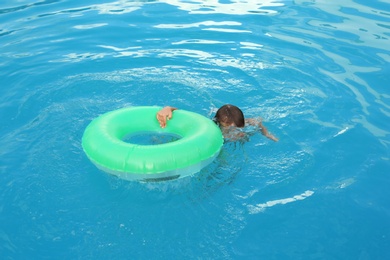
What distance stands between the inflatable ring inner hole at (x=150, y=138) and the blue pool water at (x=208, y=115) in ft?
1.87

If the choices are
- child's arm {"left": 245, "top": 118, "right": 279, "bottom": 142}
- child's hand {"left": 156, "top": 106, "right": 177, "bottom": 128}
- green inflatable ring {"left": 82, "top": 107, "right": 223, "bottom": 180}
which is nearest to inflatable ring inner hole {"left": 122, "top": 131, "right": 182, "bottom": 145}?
green inflatable ring {"left": 82, "top": 107, "right": 223, "bottom": 180}

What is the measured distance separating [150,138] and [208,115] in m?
0.92

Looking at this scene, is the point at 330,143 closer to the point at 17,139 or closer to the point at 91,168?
the point at 91,168

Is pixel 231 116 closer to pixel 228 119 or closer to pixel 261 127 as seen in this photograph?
pixel 228 119

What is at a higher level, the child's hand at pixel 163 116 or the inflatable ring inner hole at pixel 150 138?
the child's hand at pixel 163 116

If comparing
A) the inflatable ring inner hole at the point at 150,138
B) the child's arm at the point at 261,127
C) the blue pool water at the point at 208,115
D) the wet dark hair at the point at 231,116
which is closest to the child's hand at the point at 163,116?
the inflatable ring inner hole at the point at 150,138

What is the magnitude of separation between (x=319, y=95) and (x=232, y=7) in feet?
14.0

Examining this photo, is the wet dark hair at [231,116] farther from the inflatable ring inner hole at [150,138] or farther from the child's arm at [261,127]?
the inflatable ring inner hole at [150,138]

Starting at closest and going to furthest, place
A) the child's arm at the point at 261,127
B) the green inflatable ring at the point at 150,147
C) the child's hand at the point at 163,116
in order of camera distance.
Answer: the green inflatable ring at the point at 150,147 → the child's hand at the point at 163,116 → the child's arm at the point at 261,127

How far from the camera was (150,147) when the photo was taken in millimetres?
4223

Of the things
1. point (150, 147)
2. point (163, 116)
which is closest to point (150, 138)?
point (163, 116)

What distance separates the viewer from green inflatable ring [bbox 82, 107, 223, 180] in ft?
13.5

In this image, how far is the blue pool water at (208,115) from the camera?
12.7 ft

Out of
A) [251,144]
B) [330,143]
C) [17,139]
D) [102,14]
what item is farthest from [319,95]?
[102,14]
